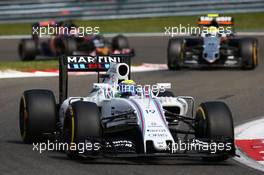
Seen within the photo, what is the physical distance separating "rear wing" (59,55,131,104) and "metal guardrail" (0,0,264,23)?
84.3ft

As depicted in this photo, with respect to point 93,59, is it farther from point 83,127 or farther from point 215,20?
point 215,20

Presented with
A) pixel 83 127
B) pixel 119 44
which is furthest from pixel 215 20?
pixel 83 127

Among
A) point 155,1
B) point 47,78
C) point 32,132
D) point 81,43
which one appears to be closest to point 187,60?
point 47,78

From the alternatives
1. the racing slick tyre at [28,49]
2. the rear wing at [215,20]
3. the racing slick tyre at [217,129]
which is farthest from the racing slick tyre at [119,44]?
the racing slick tyre at [217,129]

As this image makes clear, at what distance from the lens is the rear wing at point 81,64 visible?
1198 centimetres

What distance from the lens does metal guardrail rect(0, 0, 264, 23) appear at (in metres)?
37.9

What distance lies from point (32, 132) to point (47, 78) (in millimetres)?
9898

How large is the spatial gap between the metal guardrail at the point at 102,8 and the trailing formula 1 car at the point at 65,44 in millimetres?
10742

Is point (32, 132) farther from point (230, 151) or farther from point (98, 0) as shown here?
point (98, 0)

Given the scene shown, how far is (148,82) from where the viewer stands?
20125mm

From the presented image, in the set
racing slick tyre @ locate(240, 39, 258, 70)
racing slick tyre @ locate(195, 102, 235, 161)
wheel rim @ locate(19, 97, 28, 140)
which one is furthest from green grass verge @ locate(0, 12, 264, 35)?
racing slick tyre @ locate(195, 102, 235, 161)

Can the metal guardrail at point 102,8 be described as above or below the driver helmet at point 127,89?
above

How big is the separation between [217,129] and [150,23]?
29.8m

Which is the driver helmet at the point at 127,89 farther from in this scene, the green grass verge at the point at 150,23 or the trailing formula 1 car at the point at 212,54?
the green grass verge at the point at 150,23
